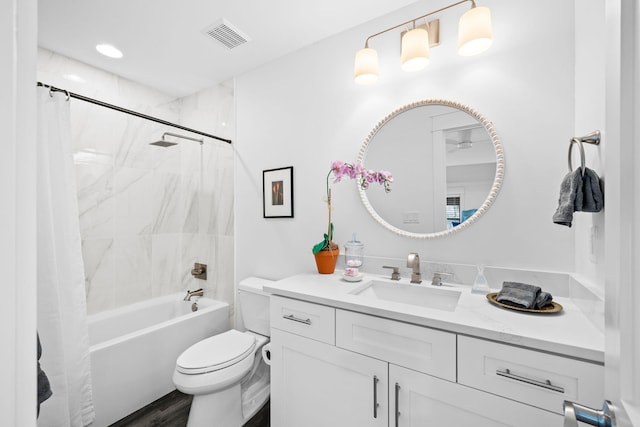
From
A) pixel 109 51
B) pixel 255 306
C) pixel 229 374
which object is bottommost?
pixel 229 374

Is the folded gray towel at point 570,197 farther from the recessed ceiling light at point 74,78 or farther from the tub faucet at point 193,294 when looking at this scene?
the recessed ceiling light at point 74,78

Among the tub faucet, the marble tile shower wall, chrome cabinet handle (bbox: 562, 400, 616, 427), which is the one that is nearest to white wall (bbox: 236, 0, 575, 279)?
the marble tile shower wall

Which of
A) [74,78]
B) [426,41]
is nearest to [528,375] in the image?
[426,41]

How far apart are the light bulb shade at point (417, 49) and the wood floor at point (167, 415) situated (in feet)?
7.25

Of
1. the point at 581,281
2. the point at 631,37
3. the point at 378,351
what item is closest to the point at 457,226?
the point at 581,281

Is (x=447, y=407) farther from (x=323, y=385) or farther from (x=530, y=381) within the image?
(x=323, y=385)

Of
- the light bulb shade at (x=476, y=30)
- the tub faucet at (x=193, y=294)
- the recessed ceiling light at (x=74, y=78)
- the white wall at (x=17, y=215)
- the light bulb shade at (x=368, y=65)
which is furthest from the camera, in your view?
the tub faucet at (x=193, y=294)

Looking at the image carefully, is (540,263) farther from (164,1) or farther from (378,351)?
(164,1)

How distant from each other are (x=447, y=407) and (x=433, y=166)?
Answer: 1104 millimetres

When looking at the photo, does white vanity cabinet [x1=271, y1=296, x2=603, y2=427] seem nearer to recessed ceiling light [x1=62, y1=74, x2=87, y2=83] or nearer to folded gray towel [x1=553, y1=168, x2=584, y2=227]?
folded gray towel [x1=553, y1=168, x2=584, y2=227]

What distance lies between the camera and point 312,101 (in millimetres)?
2010

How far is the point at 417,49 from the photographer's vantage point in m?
1.48

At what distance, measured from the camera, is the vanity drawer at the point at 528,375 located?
0.85 metres

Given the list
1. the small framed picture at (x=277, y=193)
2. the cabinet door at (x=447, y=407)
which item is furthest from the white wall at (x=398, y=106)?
the cabinet door at (x=447, y=407)
